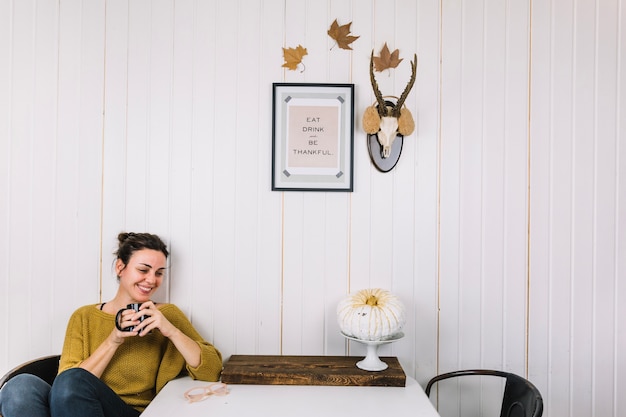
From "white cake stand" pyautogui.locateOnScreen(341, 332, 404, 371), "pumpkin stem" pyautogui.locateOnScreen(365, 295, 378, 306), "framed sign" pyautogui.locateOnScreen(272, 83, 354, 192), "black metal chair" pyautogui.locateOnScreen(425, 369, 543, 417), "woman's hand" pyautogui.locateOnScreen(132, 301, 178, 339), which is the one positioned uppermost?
"framed sign" pyautogui.locateOnScreen(272, 83, 354, 192)

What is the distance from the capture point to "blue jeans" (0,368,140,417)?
1.46 m

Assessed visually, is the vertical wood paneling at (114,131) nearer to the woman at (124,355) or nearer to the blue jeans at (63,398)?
the woman at (124,355)

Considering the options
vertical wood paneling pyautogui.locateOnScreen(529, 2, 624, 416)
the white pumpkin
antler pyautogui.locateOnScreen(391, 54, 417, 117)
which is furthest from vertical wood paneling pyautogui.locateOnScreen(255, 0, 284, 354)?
vertical wood paneling pyautogui.locateOnScreen(529, 2, 624, 416)

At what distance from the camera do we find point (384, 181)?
1.99 metres

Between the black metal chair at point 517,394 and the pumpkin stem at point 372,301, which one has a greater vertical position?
the pumpkin stem at point 372,301

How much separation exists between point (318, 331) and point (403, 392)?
46cm

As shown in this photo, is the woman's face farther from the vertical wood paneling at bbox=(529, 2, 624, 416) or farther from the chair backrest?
the vertical wood paneling at bbox=(529, 2, 624, 416)

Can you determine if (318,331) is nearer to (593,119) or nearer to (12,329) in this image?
(12,329)

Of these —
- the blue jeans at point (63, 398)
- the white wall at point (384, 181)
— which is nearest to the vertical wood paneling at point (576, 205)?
the white wall at point (384, 181)

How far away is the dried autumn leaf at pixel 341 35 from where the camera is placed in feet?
6.40

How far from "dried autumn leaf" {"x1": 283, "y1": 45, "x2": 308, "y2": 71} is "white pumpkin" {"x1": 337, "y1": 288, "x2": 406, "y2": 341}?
3.17ft

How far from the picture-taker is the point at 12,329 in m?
1.95

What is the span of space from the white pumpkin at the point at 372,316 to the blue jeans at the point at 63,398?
821 millimetres

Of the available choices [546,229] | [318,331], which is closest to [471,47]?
[546,229]
